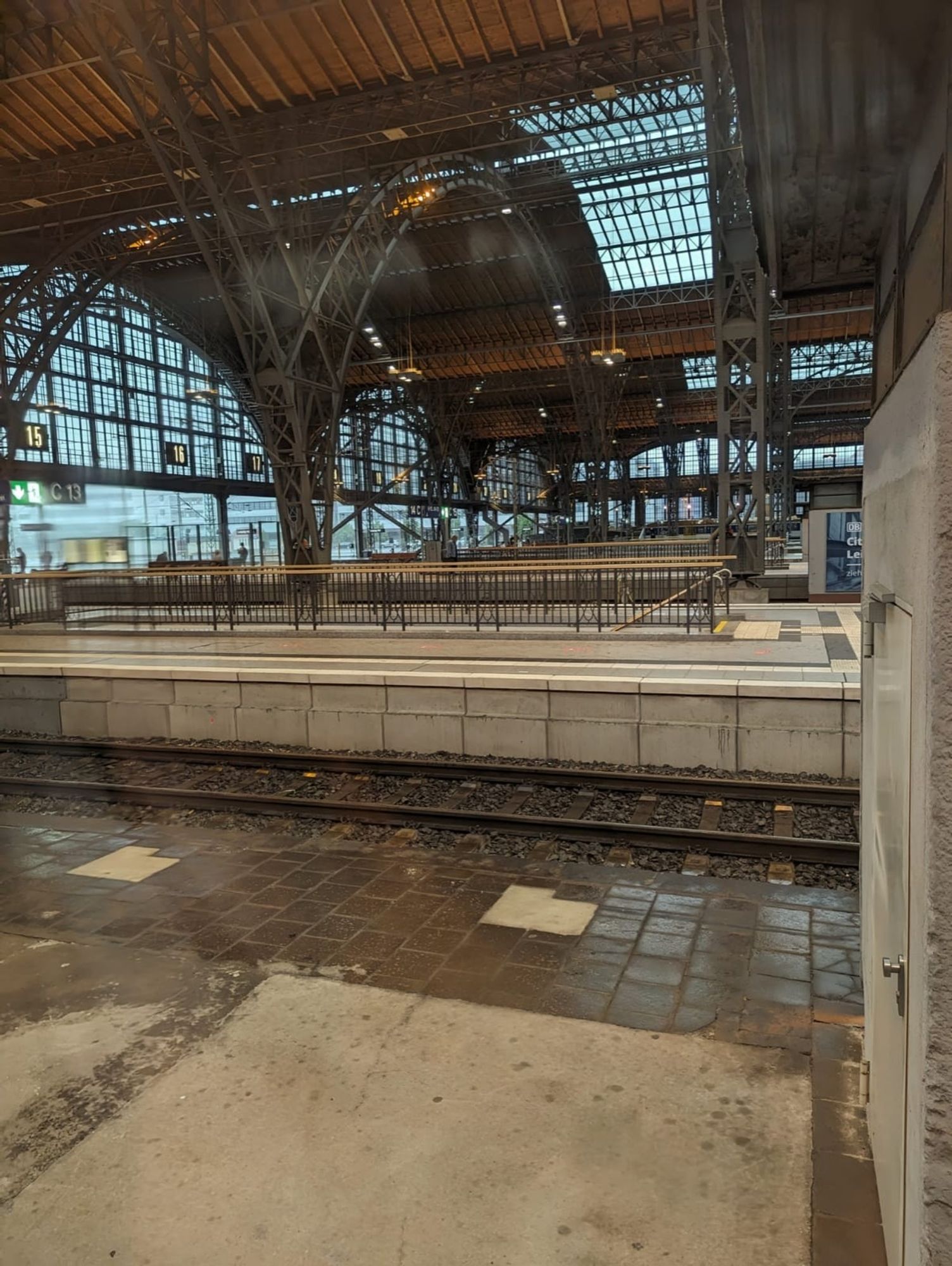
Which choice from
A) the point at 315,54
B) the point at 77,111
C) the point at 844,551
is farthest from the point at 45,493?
the point at 844,551

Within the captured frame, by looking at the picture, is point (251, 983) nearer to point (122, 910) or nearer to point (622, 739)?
point (122, 910)

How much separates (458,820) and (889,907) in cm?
555

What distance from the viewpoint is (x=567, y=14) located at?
1584 centimetres

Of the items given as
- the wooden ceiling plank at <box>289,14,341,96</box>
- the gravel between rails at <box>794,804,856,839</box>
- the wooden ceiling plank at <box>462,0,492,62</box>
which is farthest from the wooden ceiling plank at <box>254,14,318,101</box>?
the gravel between rails at <box>794,804,856,839</box>

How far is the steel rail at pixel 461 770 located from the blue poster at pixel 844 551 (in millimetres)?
12459

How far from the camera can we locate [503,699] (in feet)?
32.3

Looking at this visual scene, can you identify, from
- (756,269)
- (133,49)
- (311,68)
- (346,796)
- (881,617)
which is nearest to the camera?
(881,617)

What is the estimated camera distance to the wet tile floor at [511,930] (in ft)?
14.2

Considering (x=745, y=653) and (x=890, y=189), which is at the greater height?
(x=890, y=189)

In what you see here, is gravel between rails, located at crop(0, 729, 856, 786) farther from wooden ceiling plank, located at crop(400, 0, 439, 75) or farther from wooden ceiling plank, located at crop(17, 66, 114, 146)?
wooden ceiling plank, located at crop(17, 66, 114, 146)

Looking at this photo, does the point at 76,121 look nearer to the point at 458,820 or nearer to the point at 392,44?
the point at 392,44

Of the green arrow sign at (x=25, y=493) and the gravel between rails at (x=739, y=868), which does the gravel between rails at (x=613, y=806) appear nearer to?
the gravel between rails at (x=739, y=868)

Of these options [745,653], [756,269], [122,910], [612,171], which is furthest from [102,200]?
[122,910]

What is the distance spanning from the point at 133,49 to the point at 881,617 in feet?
59.8
